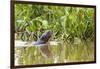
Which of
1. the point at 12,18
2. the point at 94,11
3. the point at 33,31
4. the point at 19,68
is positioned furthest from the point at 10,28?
the point at 94,11

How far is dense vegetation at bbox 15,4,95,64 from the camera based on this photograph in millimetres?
2066

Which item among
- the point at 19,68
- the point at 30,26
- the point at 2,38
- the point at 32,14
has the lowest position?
the point at 19,68

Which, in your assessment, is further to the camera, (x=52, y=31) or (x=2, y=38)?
(x=52, y=31)

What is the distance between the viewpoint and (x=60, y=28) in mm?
2191

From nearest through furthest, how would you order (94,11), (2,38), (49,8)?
(2,38), (49,8), (94,11)

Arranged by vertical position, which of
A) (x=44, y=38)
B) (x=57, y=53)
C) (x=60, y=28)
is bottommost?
(x=57, y=53)

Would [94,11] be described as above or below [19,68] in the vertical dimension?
above

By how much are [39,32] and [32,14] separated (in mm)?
211

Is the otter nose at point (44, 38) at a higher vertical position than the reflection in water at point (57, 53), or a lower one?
higher

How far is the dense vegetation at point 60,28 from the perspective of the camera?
2.07 metres

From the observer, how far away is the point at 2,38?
199 cm

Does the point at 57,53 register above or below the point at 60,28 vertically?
below

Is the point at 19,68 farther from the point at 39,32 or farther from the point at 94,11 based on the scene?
the point at 94,11

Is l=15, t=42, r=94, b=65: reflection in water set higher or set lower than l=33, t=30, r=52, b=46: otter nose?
lower
